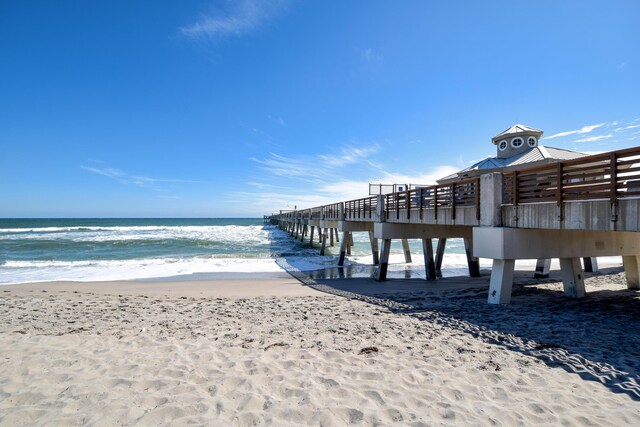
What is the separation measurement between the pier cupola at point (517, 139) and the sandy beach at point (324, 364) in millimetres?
11723

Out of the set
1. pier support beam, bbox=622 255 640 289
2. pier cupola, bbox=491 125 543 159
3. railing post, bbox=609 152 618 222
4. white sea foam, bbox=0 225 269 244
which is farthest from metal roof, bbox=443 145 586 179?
white sea foam, bbox=0 225 269 244

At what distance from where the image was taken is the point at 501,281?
808 cm

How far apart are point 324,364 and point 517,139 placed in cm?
1825

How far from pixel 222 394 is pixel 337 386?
133 centimetres

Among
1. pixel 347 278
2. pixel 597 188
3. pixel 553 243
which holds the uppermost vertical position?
pixel 597 188

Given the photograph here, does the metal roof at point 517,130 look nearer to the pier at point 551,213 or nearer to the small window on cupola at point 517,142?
the small window on cupola at point 517,142

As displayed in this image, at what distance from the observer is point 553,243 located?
7.72 m

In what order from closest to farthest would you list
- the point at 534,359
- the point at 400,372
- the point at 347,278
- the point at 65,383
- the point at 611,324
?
1. the point at 65,383
2. the point at 400,372
3. the point at 534,359
4. the point at 611,324
5. the point at 347,278

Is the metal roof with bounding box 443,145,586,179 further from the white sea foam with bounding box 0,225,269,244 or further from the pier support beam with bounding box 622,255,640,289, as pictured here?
the white sea foam with bounding box 0,225,269,244

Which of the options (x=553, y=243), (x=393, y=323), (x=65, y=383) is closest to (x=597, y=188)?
(x=553, y=243)

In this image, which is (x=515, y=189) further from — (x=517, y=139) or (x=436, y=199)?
(x=517, y=139)

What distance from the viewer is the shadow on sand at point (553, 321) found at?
4586mm

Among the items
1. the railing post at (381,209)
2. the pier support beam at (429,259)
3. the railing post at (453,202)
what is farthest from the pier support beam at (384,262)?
the railing post at (453,202)

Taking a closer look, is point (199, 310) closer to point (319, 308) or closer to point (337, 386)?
point (319, 308)
